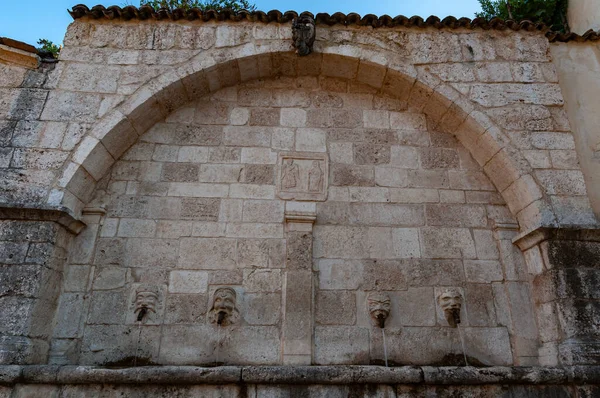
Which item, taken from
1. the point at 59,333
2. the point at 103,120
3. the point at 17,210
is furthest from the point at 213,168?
the point at 59,333

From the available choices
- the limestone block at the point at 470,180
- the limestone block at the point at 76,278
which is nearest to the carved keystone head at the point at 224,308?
the limestone block at the point at 76,278

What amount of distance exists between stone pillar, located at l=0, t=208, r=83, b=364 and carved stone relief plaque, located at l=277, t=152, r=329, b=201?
6.60 feet

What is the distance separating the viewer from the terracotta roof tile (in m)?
4.57

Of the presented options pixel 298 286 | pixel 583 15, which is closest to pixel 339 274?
pixel 298 286

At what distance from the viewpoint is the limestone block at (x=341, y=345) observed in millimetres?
3678

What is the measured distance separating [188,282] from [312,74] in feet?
8.65

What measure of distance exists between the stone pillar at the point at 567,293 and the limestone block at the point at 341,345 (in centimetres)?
157

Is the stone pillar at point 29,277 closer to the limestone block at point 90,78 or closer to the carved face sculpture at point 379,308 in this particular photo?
the limestone block at point 90,78

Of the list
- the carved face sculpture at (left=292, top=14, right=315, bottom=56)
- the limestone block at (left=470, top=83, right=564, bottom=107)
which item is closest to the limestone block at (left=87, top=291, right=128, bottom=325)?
the carved face sculpture at (left=292, top=14, right=315, bottom=56)

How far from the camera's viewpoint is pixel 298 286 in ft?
12.6

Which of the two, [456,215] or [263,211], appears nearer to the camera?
[263,211]

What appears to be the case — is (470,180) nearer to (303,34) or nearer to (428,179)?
(428,179)

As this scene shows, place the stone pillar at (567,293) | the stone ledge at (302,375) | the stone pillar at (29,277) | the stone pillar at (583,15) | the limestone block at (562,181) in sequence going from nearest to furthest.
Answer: the stone ledge at (302,375), the stone pillar at (29,277), the stone pillar at (567,293), the limestone block at (562,181), the stone pillar at (583,15)

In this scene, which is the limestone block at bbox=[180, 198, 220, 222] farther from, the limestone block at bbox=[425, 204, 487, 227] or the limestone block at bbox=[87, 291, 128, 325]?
the limestone block at bbox=[425, 204, 487, 227]
